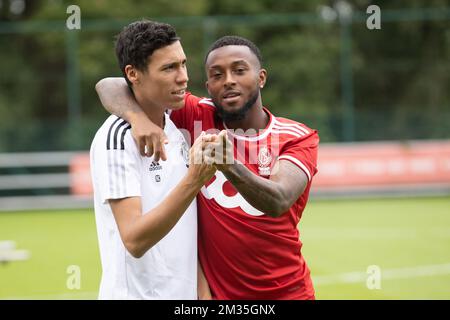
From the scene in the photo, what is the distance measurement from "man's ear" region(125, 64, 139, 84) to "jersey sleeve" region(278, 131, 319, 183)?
3.01 feet

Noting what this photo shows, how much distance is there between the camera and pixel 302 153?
4355mm

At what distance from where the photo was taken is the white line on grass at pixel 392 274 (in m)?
9.87

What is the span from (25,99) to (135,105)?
19.0 m

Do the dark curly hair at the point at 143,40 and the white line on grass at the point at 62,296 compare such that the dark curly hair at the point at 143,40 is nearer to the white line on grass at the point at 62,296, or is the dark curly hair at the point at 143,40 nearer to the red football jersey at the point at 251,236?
the red football jersey at the point at 251,236

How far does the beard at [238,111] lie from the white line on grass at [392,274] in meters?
5.63

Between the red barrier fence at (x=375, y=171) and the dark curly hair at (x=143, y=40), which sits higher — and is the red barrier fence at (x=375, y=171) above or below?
below

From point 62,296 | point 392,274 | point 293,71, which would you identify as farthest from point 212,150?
point 293,71

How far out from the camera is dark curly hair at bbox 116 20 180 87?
4039mm

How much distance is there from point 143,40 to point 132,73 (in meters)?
0.22

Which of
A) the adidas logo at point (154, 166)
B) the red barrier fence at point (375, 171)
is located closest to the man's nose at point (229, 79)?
the adidas logo at point (154, 166)

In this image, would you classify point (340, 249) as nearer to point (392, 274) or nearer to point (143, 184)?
point (392, 274)

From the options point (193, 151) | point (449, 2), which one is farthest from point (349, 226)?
point (449, 2)

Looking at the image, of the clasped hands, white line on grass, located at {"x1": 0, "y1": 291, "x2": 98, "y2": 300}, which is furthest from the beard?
white line on grass, located at {"x1": 0, "y1": 291, "x2": 98, "y2": 300}
